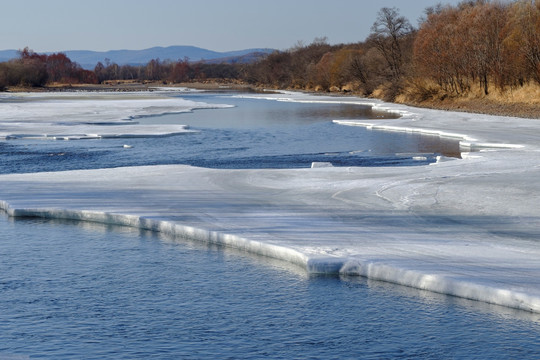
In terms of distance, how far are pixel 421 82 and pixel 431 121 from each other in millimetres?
16885

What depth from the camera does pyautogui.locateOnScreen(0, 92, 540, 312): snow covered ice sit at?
7.80 meters

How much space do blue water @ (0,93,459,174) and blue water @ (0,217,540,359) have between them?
351 inches

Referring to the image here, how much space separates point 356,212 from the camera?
411 inches

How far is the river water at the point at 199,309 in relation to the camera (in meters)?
6.24

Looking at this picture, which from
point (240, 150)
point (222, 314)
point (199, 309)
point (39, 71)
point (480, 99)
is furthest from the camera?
point (39, 71)

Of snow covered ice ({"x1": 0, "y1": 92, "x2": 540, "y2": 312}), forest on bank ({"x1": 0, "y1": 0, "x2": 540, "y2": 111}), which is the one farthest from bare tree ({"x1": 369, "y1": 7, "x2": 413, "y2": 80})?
snow covered ice ({"x1": 0, "y1": 92, "x2": 540, "y2": 312})

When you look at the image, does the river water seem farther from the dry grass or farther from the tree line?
the tree line

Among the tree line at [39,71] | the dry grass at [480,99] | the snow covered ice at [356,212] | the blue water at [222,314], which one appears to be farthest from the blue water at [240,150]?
the tree line at [39,71]

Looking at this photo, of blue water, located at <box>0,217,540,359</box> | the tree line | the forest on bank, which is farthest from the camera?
the tree line

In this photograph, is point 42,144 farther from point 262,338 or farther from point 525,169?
point 262,338

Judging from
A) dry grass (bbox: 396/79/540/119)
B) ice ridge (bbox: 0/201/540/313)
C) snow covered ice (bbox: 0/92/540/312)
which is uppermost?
dry grass (bbox: 396/79/540/119)

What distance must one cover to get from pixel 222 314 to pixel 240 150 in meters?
14.2

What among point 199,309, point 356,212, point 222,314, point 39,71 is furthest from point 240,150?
point 39,71

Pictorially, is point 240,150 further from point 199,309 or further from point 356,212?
point 199,309
